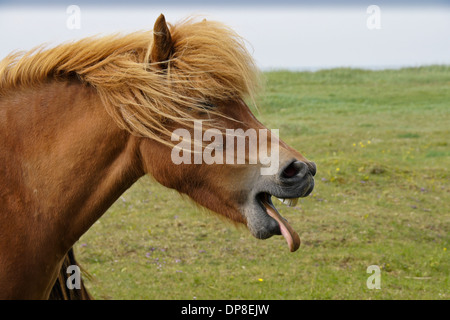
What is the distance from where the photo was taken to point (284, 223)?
109 inches

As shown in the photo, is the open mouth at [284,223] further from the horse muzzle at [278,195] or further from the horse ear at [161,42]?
the horse ear at [161,42]

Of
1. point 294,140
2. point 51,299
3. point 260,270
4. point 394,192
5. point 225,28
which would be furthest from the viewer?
point 294,140

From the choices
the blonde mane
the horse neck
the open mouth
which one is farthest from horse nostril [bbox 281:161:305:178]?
the horse neck

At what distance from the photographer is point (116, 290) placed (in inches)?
252

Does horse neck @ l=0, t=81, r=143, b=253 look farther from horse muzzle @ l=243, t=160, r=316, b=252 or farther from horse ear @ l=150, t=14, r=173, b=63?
horse muzzle @ l=243, t=160, r=316, b=252

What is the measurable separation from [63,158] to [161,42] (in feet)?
2.38

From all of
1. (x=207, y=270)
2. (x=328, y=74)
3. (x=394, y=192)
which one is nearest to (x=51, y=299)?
(x=207, y=270)

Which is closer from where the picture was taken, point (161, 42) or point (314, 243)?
point (161, 42)

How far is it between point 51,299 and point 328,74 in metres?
26.0

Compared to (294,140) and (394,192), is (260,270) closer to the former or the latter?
(394,192)

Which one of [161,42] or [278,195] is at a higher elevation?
[161,42]

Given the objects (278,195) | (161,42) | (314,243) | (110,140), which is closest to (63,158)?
(110,140)

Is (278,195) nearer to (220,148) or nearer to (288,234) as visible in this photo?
(288,234)

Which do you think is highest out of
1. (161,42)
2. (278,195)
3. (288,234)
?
(161,42)
